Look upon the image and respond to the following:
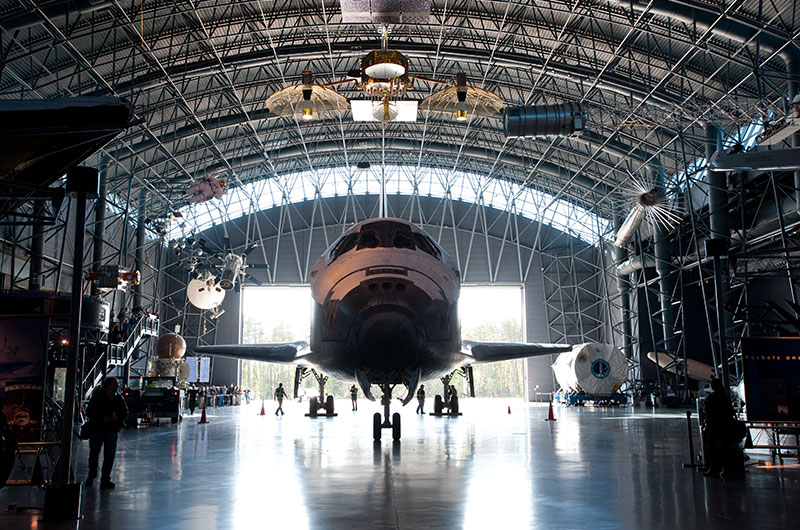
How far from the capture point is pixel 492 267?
44.7 meters

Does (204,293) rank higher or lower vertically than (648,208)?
lower

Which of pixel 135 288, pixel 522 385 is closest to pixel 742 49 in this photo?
pixel 522 385

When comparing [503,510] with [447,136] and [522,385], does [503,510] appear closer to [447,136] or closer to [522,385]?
[447,136]

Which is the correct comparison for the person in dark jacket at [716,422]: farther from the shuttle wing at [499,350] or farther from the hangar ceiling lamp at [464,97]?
the hangar ceiling lamp at [464,97]

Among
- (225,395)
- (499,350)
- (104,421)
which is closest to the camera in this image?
(104,421)

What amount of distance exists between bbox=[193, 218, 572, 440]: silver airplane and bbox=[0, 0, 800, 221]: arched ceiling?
1515cm

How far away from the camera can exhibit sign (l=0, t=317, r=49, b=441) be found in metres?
6.81

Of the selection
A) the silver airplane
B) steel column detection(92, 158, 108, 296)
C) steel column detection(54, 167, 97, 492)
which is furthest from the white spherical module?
steel column detection(54, 167, 97, 492)

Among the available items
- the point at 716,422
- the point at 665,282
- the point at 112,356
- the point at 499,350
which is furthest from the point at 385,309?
the point at 665,282

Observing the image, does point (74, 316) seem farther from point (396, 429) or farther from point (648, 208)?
point (648, 208)

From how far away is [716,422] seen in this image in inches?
306

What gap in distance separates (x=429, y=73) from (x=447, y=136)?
9.71m

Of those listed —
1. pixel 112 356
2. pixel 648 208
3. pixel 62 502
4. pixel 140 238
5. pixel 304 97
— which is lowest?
pixel 62 502

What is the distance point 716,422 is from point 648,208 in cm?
2388
